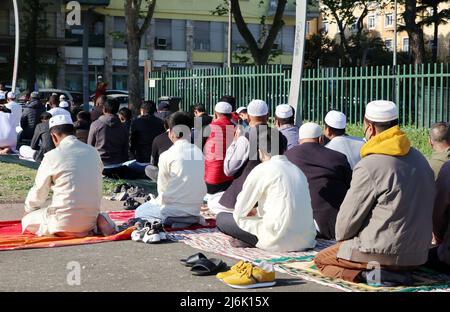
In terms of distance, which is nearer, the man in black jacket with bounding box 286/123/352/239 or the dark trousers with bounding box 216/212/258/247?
the dark trousers with bounding box 216/212/258/247

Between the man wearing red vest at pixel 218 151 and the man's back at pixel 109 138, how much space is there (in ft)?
10.1

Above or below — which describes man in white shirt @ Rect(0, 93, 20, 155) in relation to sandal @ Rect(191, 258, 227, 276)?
above

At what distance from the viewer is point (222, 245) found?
28.8 feet

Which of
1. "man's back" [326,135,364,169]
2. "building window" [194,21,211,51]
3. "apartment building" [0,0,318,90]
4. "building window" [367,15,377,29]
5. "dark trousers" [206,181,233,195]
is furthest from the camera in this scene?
"building window" [367,15,377,29]

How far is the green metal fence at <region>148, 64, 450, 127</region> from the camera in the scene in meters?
16.3

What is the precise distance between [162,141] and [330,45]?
4242cm

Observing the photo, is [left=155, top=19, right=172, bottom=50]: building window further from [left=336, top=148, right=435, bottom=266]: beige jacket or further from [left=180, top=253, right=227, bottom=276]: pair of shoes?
[left=336, top=148, right=435, bottom=266]: beige jacket

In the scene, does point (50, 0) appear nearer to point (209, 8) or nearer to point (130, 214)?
point (209, 8)

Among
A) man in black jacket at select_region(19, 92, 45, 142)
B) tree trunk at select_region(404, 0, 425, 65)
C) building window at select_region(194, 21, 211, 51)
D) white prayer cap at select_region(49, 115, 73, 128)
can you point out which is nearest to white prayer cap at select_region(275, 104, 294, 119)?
white prayer cap at select_region(49, 115, 73, 128)

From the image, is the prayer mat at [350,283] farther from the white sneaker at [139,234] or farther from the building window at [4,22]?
the building window at [4,22]

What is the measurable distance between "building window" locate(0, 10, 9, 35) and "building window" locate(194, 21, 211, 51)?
42.3 ft

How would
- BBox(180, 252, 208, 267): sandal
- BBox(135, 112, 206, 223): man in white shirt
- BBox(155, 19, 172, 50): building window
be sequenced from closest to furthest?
BBox(180, 252, 208, 267): sandal < BBox(135, 112, 206, 223): man in white shirt < BBox(155, 19, 172, 50): building window

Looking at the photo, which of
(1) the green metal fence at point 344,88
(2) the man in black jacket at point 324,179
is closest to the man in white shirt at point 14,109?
(1) the green metal fence at point 344,88

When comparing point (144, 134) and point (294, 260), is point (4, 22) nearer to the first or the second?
point (144, 134)
